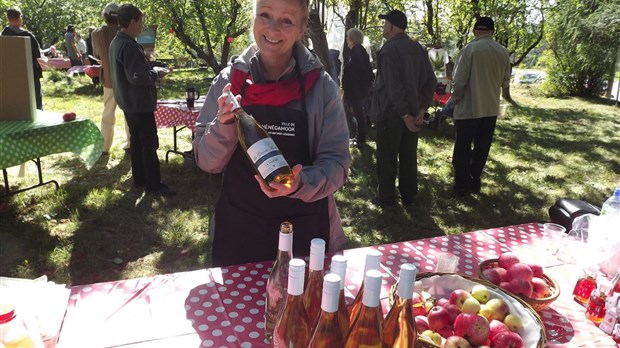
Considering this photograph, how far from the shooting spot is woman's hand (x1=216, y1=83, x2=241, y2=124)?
154cm

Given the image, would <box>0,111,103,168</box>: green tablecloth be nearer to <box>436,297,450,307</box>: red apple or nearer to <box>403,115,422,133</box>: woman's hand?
<box>403,115,422,133</box>: woman's hand

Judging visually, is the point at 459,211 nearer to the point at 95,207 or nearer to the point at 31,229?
the point at 95,207

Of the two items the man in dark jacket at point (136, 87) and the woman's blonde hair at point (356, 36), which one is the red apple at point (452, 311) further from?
the woman's blonde hair at point (356, 36)

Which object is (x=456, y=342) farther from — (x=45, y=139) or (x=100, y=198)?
(x=100, y=198)

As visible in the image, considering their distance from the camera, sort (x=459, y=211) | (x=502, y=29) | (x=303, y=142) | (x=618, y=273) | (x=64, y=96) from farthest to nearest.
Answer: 1. (x=502, y=29)
2. (x=64, y=96)
3. (x=459, y=211)
4. (x=303, y=142)
5. (x=618, y=273)

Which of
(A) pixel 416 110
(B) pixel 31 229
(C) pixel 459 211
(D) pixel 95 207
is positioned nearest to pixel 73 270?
(B) pixel 31 229

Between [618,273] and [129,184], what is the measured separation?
192 inches

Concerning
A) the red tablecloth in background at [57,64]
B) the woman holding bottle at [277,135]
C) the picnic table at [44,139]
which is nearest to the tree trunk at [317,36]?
the picnic table at [44,139]

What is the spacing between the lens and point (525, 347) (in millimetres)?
1273

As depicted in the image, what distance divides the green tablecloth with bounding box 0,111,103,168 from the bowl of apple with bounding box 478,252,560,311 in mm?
3657

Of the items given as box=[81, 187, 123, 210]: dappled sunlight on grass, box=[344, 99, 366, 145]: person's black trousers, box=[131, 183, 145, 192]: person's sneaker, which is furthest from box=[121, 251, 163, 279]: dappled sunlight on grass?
box=[344, 99, 366, 145]: person's black trousers

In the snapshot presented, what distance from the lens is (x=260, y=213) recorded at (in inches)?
75.1

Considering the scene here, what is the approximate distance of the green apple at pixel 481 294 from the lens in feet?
4.75

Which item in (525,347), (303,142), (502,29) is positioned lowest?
(525,347)
